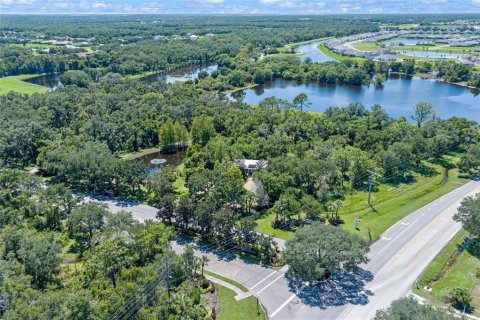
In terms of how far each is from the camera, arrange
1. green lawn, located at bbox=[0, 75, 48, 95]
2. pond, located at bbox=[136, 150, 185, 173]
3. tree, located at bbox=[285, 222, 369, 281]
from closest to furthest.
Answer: tree, located at bbox=[285, 222, 369, 281] < pond, located at bbox=[136, 150, 185, 173] < green lawn, located at bbox=[0, 75, 48, 95]

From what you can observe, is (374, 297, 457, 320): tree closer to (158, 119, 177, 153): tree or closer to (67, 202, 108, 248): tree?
(67, 202, 108, 248): tree

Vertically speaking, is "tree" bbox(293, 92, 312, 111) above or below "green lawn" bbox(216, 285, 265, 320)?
above

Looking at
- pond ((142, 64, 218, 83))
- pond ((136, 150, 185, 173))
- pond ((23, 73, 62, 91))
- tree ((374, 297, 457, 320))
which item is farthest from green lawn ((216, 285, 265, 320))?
pond ((23, 73, 62, 91))

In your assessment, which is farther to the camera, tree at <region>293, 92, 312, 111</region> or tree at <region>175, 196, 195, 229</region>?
tree at <region>293, 92, 312, 111</region>

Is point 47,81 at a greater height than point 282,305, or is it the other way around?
point 47,81

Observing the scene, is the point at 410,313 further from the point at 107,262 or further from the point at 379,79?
the point at 379,79

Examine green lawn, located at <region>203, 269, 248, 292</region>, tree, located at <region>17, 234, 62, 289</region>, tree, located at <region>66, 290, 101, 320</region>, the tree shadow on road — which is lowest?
green lawn, located at <region>203, 269, 248, 292</region>

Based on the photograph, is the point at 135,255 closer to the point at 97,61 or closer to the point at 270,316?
the point at 270,316

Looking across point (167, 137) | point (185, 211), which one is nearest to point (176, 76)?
point (167, 137)
